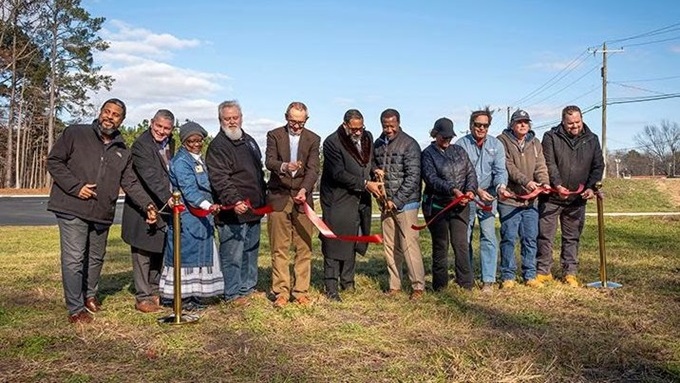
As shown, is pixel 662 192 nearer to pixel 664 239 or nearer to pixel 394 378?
pixel 664 239

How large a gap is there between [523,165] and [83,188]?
465 cm

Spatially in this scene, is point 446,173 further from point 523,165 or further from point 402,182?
point 523,165

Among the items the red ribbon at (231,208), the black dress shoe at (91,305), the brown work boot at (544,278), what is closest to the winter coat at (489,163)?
the brown work boot at (544,278)

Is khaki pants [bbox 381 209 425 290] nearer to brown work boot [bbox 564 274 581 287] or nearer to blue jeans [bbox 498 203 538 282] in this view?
blue jeans [bbox 498 203 538 282]

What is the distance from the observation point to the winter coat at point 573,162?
7152 millimetres

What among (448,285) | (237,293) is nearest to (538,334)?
Answer: (448,285)

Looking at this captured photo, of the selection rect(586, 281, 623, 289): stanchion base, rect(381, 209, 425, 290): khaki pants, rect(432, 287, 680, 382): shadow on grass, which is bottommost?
rect(432, 287, 680, 382): shadow on grass

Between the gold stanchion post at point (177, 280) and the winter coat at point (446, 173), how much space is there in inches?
105

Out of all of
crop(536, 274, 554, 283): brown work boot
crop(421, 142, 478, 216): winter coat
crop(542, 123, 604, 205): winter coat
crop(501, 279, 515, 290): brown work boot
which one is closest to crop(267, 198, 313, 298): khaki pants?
crop(421, 142, 478, 216): winter coat

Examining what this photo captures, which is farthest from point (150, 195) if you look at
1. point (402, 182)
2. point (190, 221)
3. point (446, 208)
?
point (446, 208)

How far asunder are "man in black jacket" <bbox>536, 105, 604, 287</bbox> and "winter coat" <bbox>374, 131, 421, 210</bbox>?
66.0 inches

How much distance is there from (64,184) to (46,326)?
4.09 feet

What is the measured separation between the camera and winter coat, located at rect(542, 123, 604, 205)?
7.15 meters

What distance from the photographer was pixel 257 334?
5090 mm
